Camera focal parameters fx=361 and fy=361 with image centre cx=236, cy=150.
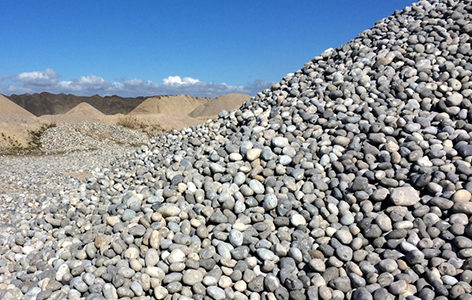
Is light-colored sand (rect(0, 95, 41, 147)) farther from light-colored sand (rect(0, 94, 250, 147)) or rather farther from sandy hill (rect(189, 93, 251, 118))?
sandy hill (rect(189, 93, 251, 118))

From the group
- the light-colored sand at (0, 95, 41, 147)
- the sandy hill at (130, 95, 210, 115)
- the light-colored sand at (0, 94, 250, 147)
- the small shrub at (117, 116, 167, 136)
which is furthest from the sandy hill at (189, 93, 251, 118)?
the light-colored sand at (0, 95, 41, 147)

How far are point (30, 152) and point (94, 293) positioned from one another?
15536 millimetres

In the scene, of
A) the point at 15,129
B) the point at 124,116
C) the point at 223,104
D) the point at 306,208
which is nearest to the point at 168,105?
the point at 223,104

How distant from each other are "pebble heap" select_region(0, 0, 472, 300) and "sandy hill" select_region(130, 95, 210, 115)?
42.3 m

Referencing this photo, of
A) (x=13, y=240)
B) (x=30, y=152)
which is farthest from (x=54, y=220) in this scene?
(x=30, y=152)

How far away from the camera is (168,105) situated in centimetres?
5128

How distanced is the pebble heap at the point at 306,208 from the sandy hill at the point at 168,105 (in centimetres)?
4230

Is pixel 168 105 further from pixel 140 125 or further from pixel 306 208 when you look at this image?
pixel 306 208

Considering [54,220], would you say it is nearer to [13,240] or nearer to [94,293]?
[13,240]

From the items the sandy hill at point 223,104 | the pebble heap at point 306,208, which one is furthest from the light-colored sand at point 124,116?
the pebble heap at point 306,208

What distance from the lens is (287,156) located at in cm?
433

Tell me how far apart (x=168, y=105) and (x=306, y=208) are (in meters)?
49.2

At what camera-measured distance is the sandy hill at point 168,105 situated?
1900 inches

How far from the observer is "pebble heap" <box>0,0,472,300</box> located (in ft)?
10.2
